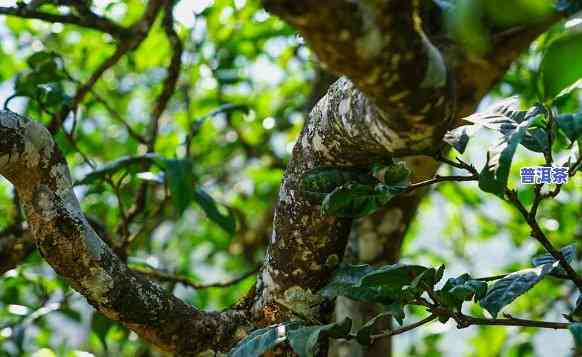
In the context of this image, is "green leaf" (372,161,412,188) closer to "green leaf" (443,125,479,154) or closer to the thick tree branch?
"green leaf" (443,125,479,154)

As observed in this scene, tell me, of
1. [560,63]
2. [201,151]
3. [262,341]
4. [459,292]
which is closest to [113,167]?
[262,341]

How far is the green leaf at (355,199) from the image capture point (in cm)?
56

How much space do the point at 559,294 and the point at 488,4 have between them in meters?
1.42

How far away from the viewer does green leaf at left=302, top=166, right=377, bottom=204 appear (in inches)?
23.0

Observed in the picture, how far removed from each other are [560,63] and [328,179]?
0.83 feet

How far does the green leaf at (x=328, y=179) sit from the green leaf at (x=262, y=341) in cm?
→ 11

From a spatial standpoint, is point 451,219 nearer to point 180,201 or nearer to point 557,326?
point 180,201

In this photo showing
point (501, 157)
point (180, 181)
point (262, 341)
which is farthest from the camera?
point (180, 181)

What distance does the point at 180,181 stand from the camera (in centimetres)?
81

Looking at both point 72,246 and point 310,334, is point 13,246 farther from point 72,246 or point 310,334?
point 310,334

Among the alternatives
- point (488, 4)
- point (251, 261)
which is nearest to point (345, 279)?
point (488, 4)

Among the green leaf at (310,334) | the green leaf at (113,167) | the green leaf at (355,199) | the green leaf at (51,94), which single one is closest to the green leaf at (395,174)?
the green leaf at (355,199)

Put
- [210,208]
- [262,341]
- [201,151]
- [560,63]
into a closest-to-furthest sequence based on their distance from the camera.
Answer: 1. [560,63]
2. [262,341]
3. [210,208]
4. [201,151]

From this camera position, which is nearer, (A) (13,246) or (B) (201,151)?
→ (A) (13,246)
